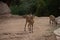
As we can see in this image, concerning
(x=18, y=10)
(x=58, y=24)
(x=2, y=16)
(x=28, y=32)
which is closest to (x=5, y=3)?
(x=2, y=16)

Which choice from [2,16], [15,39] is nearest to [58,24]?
[15,39]

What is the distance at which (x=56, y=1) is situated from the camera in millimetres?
14602

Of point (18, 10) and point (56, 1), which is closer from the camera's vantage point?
point (56, 1)

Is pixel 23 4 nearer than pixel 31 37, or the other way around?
pixel 31 37

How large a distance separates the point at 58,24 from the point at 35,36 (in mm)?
2503

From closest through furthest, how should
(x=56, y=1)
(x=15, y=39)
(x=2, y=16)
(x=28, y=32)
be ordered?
1. (x=15, y=39)
2. (x=28, y=32)
3. (x=2, y=16)
4. (x=56, y=1)

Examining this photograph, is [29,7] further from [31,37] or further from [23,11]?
[31,37]

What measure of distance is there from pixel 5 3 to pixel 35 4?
4.03 meters

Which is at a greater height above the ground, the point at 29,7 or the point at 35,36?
the point at 29,7

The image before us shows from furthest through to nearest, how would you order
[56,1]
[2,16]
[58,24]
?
[56,1] → [2,16] → [58,24]

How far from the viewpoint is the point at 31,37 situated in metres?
7.00

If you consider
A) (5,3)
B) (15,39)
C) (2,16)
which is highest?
(5,3)

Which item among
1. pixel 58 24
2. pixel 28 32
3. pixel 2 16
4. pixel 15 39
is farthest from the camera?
pixel 2 16

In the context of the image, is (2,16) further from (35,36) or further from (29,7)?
(35,36)
